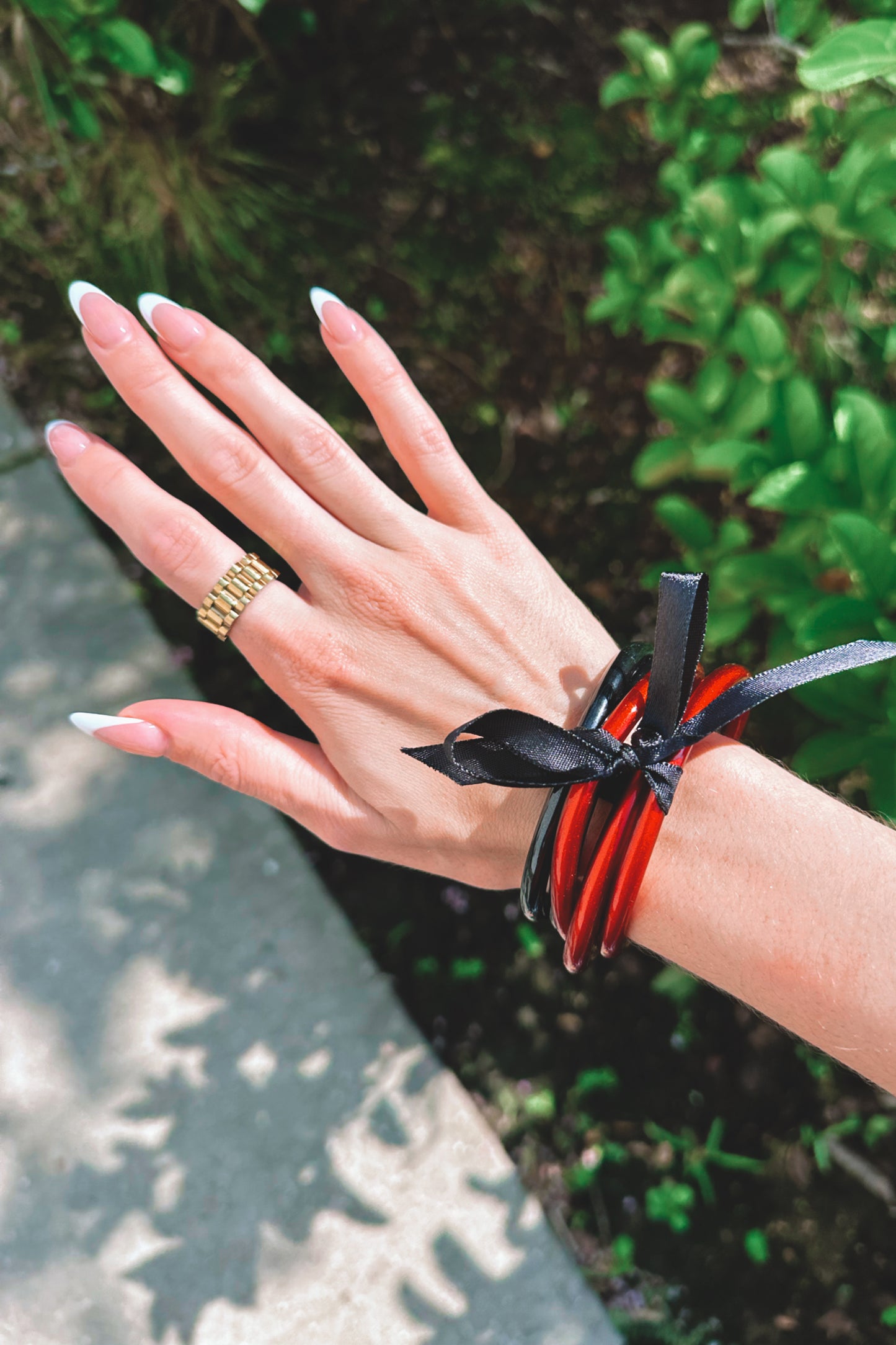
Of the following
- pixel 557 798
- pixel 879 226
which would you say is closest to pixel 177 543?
pixel 557 798

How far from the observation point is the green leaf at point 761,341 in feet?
4.69

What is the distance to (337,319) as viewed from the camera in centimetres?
152

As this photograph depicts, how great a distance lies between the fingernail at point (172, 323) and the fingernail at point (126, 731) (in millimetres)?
644

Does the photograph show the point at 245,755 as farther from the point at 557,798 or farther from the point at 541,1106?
the point at 541,1106

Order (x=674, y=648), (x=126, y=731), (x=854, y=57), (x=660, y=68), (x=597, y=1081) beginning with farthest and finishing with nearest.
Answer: (x=597, y=1081)
(x=660, y=68)
(x=126, y=731)
(x=674, y=648)
(x=854, y=57)

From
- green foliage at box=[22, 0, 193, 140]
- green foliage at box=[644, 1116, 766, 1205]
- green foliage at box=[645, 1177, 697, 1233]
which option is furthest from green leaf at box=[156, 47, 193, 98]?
green foliage at box=[645, 1177, 697, 1233]

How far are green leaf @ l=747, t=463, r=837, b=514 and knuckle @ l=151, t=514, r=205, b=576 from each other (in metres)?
0.88

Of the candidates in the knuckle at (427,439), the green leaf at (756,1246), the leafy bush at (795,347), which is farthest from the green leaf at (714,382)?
the green leaf at (756,1246)

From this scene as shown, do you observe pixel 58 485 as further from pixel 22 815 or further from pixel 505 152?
pixel 505 152

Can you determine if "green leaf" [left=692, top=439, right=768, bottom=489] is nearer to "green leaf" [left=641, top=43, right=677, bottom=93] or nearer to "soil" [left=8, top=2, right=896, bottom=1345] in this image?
"soil" [left=8, top=2, right=896, bottom=1345]

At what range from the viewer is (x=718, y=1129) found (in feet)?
6.98

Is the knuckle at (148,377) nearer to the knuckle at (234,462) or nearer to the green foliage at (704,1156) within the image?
the knuckle at (234,462)

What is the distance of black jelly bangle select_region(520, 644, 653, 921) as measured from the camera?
47.8 inches

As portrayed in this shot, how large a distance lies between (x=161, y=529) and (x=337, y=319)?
48cm
